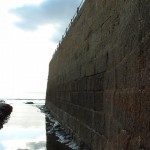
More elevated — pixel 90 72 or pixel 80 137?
pixel 90 72

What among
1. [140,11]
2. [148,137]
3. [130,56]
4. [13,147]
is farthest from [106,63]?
[13,147]

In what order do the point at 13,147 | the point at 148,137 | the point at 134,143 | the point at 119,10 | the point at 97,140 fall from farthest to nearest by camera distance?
the point at 13,147 → the point at 97,140 → the point at 119,10 → the point at 134,143 → the point at 148,137

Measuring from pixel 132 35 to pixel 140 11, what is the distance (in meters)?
0.44

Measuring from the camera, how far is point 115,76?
20.6 feet

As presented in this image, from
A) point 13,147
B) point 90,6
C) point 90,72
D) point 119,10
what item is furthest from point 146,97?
point 13,147

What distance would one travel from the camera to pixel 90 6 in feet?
33.1

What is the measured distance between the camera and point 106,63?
24.0 feet

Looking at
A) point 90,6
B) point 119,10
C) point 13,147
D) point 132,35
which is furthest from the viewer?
point 13,147

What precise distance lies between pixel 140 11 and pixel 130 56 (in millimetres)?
667

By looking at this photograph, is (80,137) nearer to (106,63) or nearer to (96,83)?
(96,83)

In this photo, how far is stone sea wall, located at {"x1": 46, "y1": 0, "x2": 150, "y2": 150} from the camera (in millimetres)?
4535

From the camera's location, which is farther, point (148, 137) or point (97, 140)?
point (97, 140)

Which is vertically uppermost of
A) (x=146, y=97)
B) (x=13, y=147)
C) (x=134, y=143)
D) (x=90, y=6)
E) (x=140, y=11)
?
(x=90, y=6)

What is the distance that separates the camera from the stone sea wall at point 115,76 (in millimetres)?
4535
